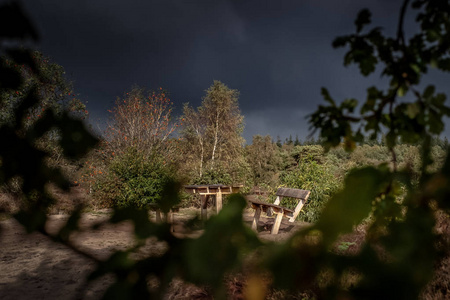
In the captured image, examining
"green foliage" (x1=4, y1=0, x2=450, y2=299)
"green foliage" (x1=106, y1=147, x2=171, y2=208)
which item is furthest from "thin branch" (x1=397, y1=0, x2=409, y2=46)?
"green foliage" (x1=106, y1=147, x2=171, y2=208)

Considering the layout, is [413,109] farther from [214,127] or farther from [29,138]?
[214,127]

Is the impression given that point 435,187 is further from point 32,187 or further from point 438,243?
point 32,187

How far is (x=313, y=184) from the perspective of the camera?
724cm

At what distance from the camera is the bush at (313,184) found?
6.81 metres

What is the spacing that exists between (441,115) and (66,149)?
65 centimetres

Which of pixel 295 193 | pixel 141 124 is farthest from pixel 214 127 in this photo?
pixel 295 193

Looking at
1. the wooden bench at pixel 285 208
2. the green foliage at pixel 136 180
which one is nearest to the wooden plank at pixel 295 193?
the wooden bench at pixel 285 208

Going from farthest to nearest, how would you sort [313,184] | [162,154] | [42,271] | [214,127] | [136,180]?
1. [214,127]
2. [162,154]
3. [136,180]
4. [313,184]
5. [42,271]

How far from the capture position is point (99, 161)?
1084 centimetres

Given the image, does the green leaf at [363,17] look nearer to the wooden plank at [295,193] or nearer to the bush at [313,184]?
the wooden plank at [295,193]

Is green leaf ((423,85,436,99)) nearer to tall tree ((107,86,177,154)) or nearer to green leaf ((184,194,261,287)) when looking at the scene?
green leaf ((184,194,261,287))

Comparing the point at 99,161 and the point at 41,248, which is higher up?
the point at 99,161

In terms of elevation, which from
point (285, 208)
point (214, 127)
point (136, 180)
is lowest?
point (285, 208)

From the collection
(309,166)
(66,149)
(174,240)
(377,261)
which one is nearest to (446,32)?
(377,261)
